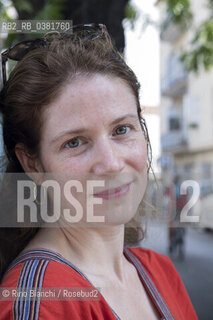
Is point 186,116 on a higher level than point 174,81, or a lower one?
lower

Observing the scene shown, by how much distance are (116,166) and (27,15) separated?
1.59 m

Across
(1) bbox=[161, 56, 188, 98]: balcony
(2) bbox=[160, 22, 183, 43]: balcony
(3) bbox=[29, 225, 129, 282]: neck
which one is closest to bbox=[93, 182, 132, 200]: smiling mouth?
(3) bbox=[29, 225, 129, 282]: neck

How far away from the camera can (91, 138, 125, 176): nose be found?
3.08 ft

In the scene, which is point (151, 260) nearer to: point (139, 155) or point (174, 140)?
point (139, 155)

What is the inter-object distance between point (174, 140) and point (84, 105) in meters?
18.4

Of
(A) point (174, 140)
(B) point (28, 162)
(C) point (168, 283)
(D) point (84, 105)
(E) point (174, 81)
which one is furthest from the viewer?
(A) point (174, 140)

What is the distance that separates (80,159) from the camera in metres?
0.95

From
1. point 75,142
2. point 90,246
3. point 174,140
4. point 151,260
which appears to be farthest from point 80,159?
point 174,140

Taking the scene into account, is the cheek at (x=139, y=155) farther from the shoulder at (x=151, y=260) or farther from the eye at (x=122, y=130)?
the shoulder at (x=151, y=260)

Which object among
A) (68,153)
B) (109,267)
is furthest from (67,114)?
(109,267)

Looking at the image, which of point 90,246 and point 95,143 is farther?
point 90,246

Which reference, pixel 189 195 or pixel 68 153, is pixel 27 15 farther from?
pixel 68 153

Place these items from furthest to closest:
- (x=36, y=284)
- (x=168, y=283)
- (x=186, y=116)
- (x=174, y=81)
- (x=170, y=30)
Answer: (x=174, y=81) < (x=186, y=116) < (x=170, y=30) < (x=168, y=283) < (x=36, y=284)
